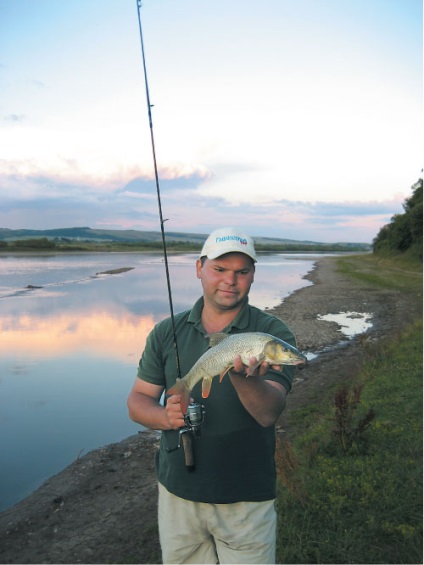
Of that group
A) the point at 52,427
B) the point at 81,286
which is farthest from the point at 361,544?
the point at 81,286

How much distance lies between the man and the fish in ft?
0.41

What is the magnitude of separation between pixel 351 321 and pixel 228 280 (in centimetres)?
2108

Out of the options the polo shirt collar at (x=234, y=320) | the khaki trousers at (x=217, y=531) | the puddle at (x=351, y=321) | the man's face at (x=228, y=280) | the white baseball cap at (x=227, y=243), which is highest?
the white baseball cap at (x=227, y=243)

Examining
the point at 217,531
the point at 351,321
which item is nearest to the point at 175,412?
the point at 217,531

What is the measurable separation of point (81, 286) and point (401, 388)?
1349 inches

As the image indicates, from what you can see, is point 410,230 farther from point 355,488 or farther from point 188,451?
point 188,451

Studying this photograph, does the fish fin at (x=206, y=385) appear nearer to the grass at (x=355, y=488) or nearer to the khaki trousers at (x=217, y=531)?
the khaki trousers at (x=217, y=531)

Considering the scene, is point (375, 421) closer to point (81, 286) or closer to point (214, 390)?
point (214, 390)

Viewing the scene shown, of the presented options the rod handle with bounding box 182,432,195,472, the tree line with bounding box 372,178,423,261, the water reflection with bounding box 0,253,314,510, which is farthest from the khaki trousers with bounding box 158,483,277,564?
the tree line with bounding box 372,178,423,261

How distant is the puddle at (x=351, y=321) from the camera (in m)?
20.3

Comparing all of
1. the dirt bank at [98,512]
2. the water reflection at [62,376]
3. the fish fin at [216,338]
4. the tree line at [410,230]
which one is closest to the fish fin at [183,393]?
the fish fin at [216,338]

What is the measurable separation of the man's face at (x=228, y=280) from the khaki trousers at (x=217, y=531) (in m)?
1.25

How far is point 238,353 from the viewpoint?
2.58 m

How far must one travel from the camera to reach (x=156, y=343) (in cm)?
319
